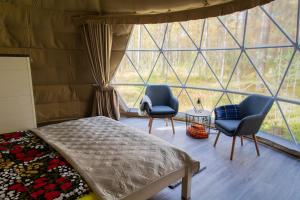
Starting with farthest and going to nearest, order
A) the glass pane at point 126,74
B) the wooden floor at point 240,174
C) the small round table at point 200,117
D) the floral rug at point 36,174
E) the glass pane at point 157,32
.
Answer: the glass pane at point 126,74, the glass pane at point 157,32, the small round table at point 200,117, the wooden floor at point 240,174, the floral rug at point 36,174

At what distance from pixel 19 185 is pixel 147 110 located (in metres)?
2.82

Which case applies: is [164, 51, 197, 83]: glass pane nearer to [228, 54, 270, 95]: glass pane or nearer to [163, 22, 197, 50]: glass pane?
[163, 22, 197, 50]: glass pane

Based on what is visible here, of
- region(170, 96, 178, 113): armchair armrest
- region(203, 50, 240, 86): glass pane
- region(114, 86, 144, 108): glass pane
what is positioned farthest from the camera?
region(114, 86, 144, 108): glass pane

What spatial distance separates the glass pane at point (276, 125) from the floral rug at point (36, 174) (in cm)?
367

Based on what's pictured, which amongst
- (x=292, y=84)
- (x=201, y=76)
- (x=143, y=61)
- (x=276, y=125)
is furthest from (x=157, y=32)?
(x=276, y=125)

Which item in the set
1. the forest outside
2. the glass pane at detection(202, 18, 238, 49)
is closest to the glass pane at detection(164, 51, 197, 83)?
the forest outside

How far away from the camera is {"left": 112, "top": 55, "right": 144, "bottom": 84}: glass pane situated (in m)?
5.48

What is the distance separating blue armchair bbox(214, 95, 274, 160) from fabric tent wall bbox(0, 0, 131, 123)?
2616 millimetres

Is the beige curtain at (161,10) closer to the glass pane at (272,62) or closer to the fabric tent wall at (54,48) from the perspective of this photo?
the fabric tent wall at (54,48)

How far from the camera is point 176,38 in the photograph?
5.06 metres

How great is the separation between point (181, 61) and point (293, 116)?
2.55 metres

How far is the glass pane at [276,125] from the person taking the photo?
3808mm

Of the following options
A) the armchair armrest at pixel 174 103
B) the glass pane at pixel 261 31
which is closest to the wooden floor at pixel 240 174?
the armchair armrest at pixel 174 103

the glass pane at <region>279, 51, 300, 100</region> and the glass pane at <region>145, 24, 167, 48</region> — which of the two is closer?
the glass pane at <region>279, 51, 300, 100</region>
